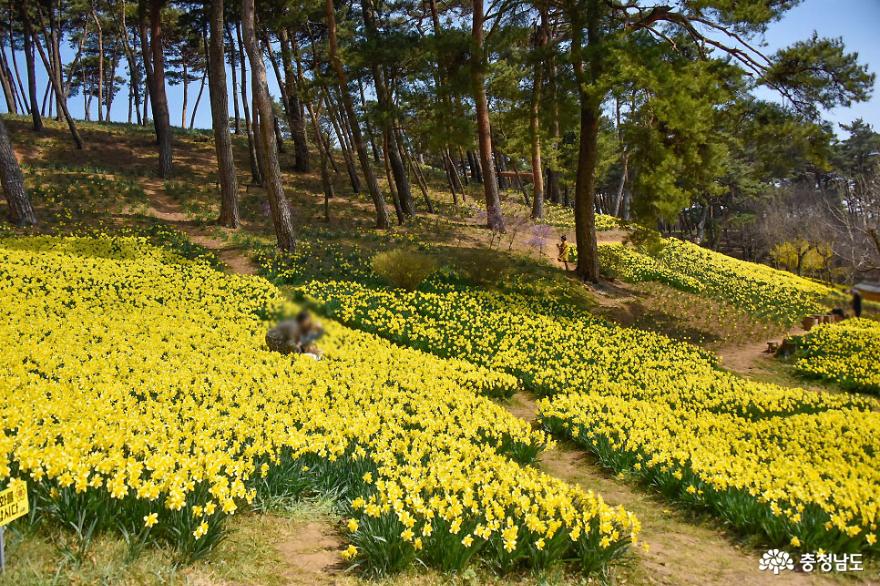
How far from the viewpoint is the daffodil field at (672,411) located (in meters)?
4.44

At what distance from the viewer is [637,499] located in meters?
5.29

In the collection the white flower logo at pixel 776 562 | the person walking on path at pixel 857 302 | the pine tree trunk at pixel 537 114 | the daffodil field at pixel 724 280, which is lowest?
the white flower logo at pixel 776 562

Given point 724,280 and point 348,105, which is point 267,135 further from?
point 724,280

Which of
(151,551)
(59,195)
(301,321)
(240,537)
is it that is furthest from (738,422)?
(59,195)

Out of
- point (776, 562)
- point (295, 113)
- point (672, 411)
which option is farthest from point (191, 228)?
point (776, 562)

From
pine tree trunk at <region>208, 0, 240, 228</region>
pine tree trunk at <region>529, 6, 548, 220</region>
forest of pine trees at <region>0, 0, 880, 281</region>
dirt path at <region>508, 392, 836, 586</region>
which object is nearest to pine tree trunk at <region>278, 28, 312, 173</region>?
forest of pine trees at <region>0, 0, 880, 281</region>

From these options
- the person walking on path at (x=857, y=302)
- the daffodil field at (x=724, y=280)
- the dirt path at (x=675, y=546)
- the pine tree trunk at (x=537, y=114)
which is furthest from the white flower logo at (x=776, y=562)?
the pine tree trunk at (x=537, y=114)

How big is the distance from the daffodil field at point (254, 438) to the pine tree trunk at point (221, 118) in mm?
7663

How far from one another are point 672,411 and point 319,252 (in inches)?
413

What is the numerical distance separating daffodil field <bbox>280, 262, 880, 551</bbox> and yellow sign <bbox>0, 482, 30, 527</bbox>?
6.05 feet

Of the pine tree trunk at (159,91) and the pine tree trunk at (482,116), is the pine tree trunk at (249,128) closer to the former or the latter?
the pine tree trunk at (159,91)

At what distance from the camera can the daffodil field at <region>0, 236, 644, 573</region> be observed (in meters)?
3.36

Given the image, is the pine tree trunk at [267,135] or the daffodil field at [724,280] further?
the daffodil field at [724,280]

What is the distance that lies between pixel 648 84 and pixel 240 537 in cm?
1174
